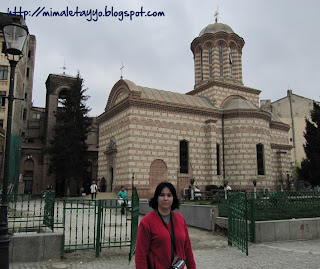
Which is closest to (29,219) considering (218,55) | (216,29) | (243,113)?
(243,113)

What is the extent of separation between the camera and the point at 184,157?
22078 mm

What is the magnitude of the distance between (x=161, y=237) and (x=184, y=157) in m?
18.9

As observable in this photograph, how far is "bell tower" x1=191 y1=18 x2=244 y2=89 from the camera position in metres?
26.8

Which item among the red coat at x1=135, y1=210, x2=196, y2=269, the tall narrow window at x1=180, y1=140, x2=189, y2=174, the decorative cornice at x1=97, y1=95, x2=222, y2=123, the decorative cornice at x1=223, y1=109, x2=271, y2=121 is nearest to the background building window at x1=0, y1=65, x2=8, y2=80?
the decorative cornice at x1=97, y1=95, x2=222, y2=123

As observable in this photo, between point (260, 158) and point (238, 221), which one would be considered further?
point (260, 158)

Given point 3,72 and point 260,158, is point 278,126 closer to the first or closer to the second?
point 260,158

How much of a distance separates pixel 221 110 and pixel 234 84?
12.4 ft

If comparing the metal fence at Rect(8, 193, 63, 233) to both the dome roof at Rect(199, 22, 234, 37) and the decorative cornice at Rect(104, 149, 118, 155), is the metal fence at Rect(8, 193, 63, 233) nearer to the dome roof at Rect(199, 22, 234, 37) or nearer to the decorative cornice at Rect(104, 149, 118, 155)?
the decorative cornice at Rect(104, 149, 118, 155)

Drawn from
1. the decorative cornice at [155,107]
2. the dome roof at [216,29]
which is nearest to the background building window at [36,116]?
the decorative cornice at [155,107]

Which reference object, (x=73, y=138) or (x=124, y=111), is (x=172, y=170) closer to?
(x=124, y=111)

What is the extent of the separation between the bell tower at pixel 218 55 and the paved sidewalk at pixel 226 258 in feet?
64.5

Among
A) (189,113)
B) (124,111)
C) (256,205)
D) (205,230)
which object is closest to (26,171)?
(124,111)

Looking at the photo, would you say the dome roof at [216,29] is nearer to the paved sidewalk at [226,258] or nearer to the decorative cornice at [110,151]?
the decorative cornice at [110,151]

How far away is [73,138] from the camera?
29.4 metres
